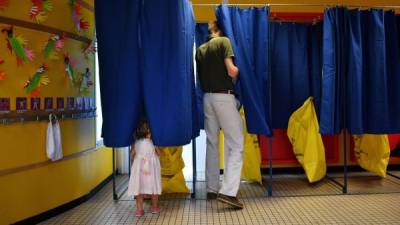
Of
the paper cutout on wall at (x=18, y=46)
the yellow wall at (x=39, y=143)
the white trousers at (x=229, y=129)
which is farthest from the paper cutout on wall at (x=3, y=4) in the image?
the white trousers at (x=229, y=129)

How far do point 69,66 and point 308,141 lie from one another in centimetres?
249

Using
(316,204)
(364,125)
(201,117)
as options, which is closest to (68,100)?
(201,117)

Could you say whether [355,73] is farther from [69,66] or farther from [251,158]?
[69,66]

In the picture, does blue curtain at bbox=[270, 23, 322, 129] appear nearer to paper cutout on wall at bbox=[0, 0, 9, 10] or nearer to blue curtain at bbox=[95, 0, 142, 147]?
blue curtain at bbox=[95, 0, 142, 147]

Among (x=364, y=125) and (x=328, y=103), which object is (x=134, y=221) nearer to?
(x=328, y=103)

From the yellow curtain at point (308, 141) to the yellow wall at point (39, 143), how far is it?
2.14 metres

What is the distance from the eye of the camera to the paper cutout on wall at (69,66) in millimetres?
3389

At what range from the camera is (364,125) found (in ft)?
12.8

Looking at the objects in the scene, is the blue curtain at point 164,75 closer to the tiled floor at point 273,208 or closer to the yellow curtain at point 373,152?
the tiled floor at point 273,208

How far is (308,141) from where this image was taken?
14.0 ft

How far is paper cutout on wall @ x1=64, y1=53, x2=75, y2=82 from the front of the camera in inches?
133

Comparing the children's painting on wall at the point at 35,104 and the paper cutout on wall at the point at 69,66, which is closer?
the children's painting on wall at the point at 35,104

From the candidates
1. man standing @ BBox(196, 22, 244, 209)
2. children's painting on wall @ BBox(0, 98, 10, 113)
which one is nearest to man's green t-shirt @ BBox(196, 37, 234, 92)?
man standing @ BBox(196, 22, 244, 209)

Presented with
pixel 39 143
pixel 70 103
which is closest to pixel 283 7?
pixel 70 103
